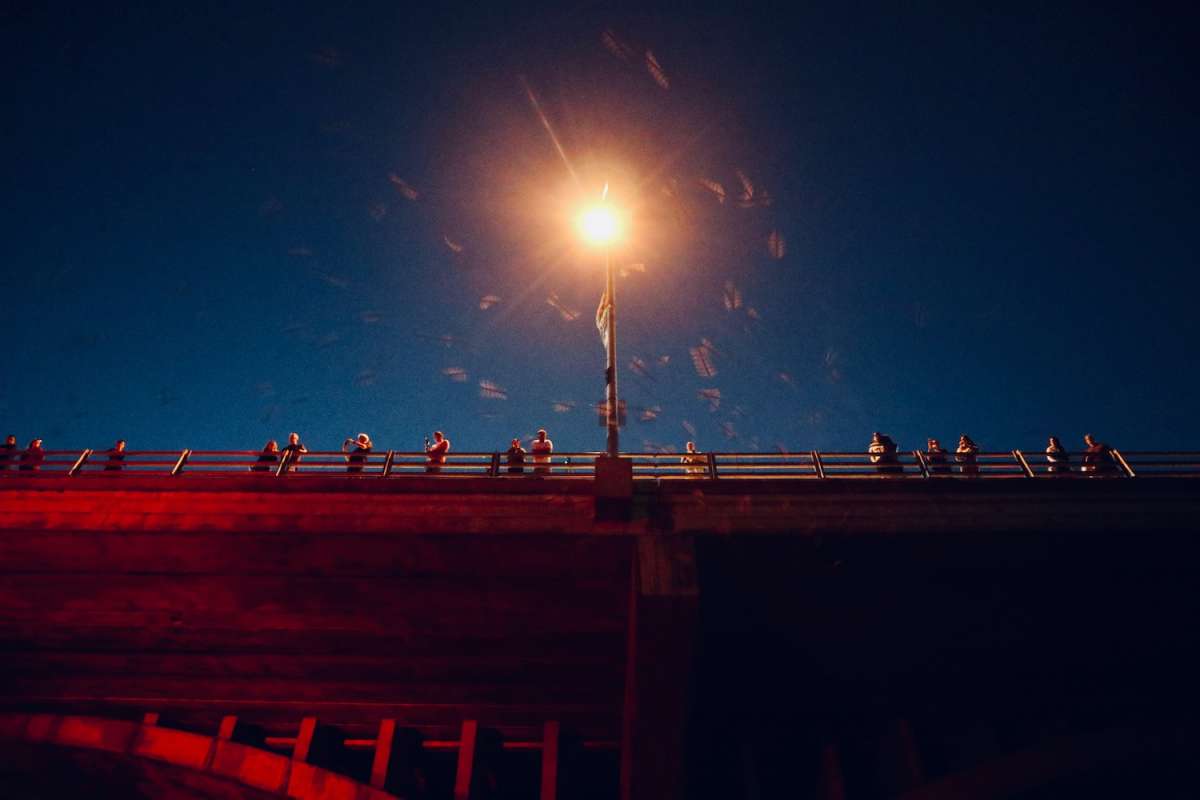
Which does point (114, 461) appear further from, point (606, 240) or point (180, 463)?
point (606, 240)

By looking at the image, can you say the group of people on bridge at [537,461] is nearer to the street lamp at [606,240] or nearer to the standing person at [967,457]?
the standing person at [967,457]

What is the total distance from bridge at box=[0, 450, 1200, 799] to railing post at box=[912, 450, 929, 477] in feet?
0.26

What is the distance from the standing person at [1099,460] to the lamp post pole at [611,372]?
7.70m

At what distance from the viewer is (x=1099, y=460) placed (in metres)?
10.7

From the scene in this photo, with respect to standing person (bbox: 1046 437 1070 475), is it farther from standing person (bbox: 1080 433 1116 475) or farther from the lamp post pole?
the lamp post pole

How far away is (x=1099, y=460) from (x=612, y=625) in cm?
917

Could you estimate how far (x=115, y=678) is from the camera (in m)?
10.6

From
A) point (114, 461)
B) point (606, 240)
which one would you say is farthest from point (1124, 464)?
point (114, 461)

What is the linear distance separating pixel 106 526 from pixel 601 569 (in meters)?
7.04

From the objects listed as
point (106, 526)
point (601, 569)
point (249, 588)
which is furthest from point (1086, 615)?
point (106, 526)

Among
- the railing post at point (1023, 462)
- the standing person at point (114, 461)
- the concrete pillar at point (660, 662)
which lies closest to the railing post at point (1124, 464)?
the railing post at point (1023, 462)

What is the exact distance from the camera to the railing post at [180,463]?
9633 millimetres

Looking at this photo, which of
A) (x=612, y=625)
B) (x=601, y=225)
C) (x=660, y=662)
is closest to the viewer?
(x=660, y=662)

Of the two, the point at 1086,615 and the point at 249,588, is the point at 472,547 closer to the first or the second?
the point at 249,588
